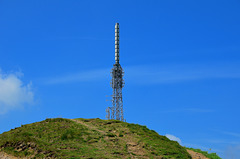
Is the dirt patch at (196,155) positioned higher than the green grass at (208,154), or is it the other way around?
the green grass at (208,154)

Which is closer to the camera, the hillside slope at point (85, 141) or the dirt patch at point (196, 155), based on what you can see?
the hillside slope at point (85, 141)

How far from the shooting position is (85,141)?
36.0m

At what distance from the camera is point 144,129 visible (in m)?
43.3

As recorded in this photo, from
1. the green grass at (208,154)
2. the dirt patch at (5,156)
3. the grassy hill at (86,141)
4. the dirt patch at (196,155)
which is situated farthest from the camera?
the green grass at (208,154)

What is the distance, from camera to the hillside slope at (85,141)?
33719mm

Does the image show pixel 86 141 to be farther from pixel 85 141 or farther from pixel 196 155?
pixel 196 155

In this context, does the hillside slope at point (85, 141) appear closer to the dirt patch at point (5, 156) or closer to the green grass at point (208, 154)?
the dirt patch at point (5, 156)

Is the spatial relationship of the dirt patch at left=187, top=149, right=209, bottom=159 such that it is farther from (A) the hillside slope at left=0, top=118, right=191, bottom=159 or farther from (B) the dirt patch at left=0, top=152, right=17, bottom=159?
(B) the dirt patch at left=0, top=152, right=17, bottom=159

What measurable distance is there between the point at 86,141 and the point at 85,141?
121mm

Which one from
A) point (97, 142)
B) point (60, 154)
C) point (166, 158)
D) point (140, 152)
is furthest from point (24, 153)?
point (166, 158)

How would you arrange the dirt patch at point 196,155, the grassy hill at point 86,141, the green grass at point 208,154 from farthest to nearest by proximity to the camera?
the green grass at point 208,154 < the dirt patch at point 196,155 < the grassy hill at point 86,141

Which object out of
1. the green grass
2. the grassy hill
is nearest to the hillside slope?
the grassy hill

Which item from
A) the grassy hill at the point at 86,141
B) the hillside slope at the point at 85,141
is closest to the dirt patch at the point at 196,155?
the grassy hill at the point at 86,141

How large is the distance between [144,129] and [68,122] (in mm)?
9927
